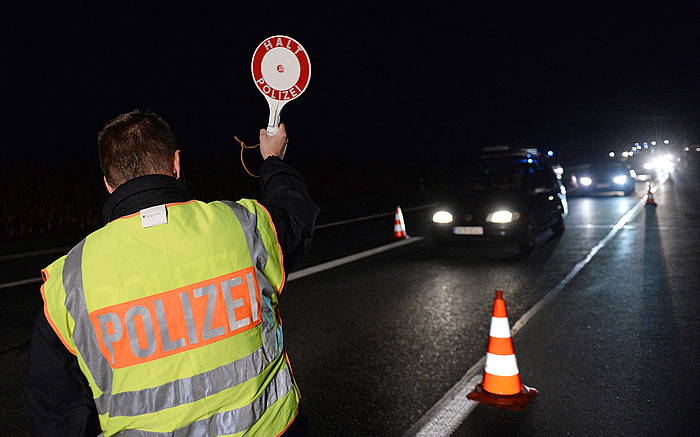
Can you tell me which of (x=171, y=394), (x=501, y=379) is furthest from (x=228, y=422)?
(x=501, y=379)

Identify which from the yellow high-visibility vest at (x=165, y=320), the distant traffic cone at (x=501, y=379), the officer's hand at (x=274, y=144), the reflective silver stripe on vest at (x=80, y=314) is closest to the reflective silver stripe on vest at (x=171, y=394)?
the yellow high-visibility vest at (x=165, y=320)

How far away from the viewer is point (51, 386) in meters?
1.71

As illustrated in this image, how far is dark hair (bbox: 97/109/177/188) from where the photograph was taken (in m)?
1.93

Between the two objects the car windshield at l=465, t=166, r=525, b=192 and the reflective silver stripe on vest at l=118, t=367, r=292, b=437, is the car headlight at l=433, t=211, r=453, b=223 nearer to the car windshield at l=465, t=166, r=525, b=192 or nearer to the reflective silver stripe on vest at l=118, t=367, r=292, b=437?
the car windshield at l=465, t=166, r=525, b=192

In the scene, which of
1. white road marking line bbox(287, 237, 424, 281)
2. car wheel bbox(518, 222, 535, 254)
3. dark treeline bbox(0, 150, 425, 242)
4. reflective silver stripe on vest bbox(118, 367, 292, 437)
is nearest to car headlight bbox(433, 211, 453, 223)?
white road marking line bbox(287, 237, 424, 281)

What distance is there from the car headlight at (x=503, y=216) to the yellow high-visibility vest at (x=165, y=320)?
9567 mm

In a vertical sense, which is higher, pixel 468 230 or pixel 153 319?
pixel 153 319

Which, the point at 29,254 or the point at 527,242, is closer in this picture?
the point at 527,242

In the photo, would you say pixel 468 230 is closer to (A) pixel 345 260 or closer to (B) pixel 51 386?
(A) pixel 345 260

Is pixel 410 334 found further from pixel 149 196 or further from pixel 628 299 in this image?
pixel 149 196

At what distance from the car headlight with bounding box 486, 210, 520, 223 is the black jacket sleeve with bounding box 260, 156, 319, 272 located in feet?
30.3

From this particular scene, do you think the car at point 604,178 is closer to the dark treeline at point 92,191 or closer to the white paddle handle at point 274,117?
the dark treeline at point 92,191

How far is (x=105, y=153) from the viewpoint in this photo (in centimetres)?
195

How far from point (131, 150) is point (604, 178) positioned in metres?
26.3
